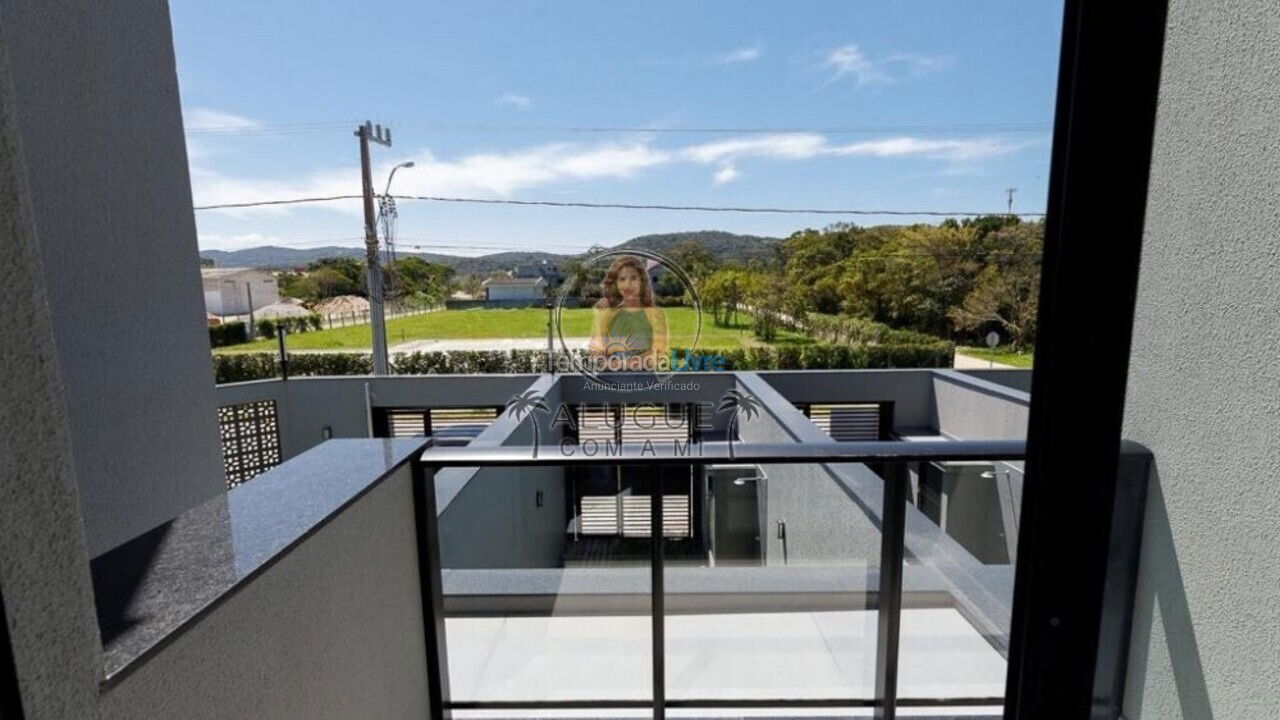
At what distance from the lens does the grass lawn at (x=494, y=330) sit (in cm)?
577

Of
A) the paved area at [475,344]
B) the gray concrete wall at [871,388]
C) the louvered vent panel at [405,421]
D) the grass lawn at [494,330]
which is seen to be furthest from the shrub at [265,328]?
the gray concrete wall at [871,388]

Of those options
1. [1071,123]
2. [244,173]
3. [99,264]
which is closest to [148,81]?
[99,264]

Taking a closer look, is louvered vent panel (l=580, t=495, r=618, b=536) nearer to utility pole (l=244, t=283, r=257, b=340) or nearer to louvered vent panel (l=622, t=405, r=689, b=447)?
louvered vent panel (l=622, t=405, r=689, b=447)

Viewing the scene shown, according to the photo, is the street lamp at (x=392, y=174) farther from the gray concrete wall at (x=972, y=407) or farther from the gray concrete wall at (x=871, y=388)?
the gray concrete wall at (x=972, y=407)

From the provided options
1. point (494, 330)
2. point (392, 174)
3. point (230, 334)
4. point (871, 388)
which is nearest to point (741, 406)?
point (871, 388)

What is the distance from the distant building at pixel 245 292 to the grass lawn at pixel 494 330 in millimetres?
975

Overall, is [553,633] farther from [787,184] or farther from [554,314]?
[787,184]

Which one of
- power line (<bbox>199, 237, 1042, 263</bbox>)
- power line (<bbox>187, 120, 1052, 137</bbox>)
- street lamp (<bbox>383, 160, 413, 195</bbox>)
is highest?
power line (<bbox>187, 120, 1052, 137</bbox>)

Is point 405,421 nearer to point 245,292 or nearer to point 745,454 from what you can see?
point 245,292

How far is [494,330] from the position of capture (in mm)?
11469

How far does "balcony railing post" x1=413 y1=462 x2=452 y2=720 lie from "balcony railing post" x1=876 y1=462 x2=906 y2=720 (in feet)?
4.43

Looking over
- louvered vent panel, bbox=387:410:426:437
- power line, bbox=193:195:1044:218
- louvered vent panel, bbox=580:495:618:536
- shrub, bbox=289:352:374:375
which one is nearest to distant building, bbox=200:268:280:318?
shrub, bbox=289:352:374:375

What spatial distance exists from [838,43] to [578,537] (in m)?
11.3

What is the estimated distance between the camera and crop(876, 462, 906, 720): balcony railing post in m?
1.67
